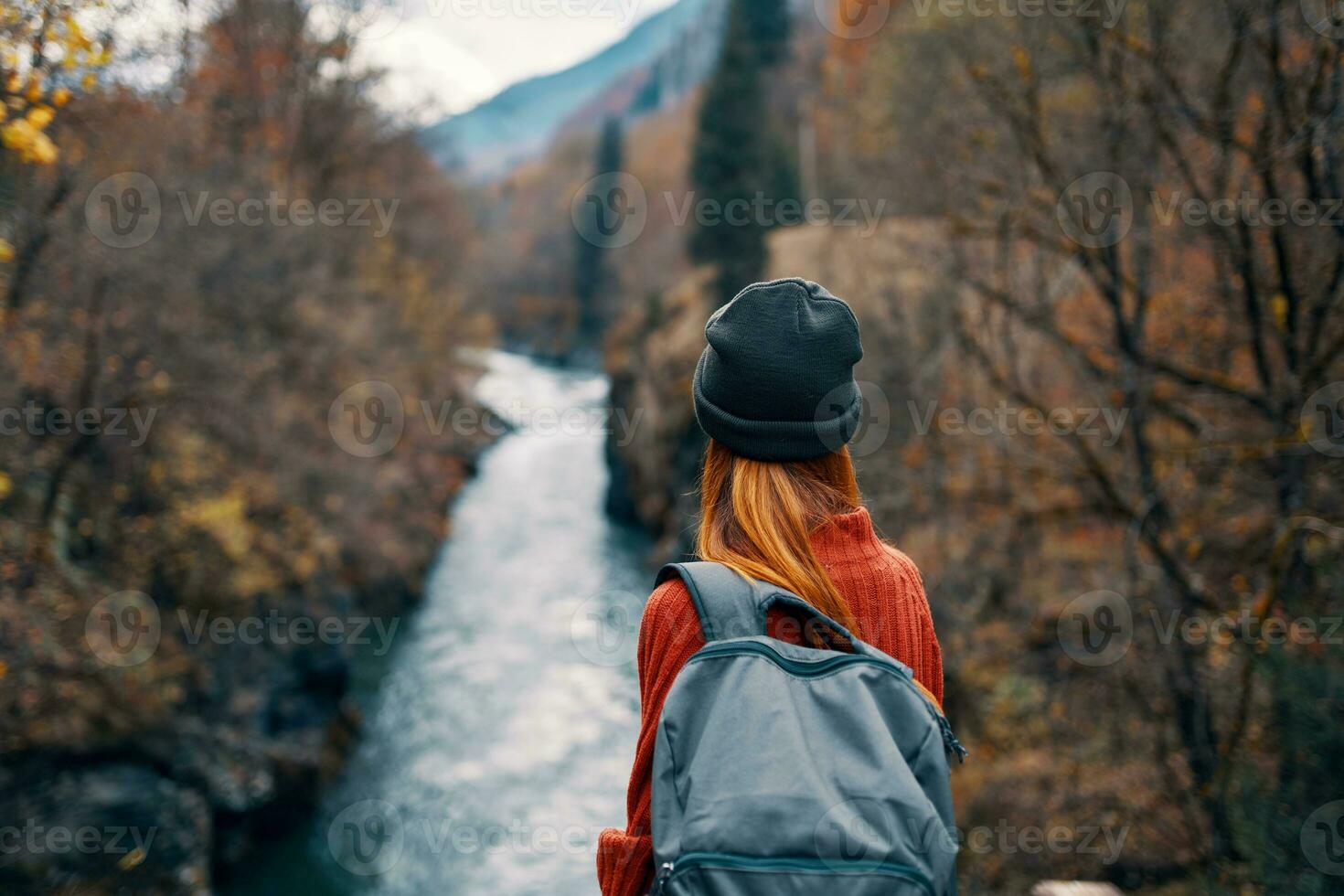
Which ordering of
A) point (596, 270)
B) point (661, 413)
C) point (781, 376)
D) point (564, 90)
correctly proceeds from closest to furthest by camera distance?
point (781, 376)
point (661, 413)
point (596, 270)
point (564, 90)

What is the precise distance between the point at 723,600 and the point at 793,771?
321 millimetres

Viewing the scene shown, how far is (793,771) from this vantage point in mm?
1310

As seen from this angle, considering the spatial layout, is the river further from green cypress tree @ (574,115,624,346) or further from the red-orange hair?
green cypress tree @ (574,115,624,346)

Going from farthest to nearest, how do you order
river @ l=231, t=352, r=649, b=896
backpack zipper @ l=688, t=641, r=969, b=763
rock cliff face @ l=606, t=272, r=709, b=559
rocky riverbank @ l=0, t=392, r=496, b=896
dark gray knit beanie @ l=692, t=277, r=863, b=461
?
rock cliff face @ l=606, t=272, r=709, b=559
river @ l=231, t=352, r=649, b=896
rocky riverbank @ l=0, t=392, r=496, b=896
dark gray knit beanie @ l=692, t=277, r=863, b=461
backpack zipper @ l=688, t=641, r=969, b=763

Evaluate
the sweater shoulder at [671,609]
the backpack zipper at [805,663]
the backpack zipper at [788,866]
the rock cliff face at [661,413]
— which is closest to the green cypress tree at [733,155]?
the rock cliff face at [661,413]

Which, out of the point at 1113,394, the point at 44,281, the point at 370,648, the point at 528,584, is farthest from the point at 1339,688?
the point at 528,584

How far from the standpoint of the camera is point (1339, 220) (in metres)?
4.96

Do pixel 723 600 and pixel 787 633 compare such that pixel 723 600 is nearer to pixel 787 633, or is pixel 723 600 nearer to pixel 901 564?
pixel 787 633

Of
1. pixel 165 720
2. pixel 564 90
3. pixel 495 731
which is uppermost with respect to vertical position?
pixel 564 90

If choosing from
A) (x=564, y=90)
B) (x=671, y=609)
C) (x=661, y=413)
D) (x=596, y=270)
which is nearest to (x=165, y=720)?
(x=671, y=609)

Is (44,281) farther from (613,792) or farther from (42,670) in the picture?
(613,792)

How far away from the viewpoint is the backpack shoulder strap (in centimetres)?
150

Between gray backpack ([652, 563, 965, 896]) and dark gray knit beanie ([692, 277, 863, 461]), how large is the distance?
332mm

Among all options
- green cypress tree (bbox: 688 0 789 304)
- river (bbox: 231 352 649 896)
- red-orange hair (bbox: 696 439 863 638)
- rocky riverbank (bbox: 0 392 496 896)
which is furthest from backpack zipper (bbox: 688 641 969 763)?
green cypress tree (bbox: 688 0 789 304)
